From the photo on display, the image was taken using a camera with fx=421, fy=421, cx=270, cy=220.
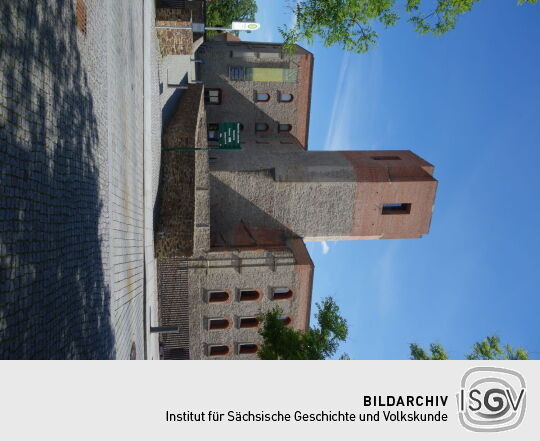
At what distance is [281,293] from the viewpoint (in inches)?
758

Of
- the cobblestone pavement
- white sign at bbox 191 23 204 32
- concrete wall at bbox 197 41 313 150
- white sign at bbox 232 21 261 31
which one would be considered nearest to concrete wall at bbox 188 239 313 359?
the cobblestone pavement

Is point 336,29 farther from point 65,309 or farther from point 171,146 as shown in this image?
point 65,309

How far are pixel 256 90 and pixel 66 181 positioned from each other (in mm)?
19860

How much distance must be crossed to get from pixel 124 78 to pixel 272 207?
377 inches

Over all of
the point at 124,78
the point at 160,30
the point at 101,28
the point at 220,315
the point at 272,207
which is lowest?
the point at 220,315

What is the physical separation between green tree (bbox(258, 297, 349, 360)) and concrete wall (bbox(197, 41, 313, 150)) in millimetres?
13210

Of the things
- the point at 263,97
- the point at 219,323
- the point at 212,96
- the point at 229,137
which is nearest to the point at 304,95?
the point at 263,97

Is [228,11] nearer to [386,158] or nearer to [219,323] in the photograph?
[386,158]

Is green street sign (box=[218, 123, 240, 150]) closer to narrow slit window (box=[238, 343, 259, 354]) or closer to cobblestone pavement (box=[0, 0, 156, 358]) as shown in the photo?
cobblestone pavement (box=[0, 0, 156, 358])

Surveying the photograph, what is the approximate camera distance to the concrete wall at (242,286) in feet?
59.7

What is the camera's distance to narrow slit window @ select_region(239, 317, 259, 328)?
19422 mm

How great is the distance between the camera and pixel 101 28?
9219mm

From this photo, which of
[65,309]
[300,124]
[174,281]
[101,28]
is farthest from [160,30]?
[65,309]
